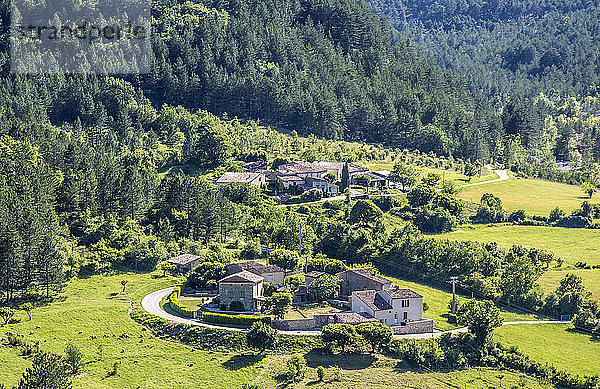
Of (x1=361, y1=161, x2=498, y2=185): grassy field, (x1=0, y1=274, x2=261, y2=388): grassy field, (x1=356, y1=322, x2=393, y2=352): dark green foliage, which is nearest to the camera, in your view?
(x1=0, y1=274, x2=261, y2=388): grassy field

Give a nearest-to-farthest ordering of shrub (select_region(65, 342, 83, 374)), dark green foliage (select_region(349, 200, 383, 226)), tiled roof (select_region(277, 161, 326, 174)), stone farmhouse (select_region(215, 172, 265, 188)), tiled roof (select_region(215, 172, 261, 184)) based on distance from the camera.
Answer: shrub (select_region(65, 342, 83, 374)) < dark green foliage (select_region(349, 200, 383, 226)) < stone farmhouse (select_region(215, 172, 265, 188)) < tiled roof (select_region(215, 172, 261, 184)) < tiled roof (select_region(277, 161, 326, 174))

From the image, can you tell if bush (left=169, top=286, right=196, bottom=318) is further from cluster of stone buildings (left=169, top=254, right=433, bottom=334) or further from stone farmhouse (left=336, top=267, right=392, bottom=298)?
stone farmhouse (left=336, top=267, right=392, bottom=298)

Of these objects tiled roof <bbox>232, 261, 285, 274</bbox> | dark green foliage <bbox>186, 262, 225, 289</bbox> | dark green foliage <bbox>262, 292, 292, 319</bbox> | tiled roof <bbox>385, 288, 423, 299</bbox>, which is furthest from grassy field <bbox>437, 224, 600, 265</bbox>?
dark green foliage <bbox>262, 292, 292, 319</bbox>

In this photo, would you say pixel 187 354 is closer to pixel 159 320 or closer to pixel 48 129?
pixel 159 320

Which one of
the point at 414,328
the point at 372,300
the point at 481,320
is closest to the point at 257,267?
the point at 372,300

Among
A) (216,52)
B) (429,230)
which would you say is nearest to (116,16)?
(216,52)
